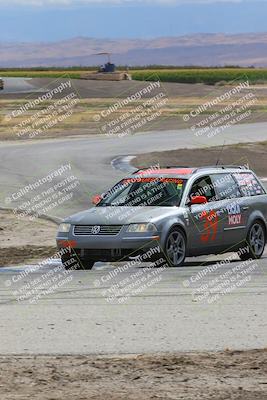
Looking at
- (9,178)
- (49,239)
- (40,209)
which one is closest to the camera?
(49,239)

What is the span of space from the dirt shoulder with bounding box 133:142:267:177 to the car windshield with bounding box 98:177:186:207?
1821 cm

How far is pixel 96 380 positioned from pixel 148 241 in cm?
837

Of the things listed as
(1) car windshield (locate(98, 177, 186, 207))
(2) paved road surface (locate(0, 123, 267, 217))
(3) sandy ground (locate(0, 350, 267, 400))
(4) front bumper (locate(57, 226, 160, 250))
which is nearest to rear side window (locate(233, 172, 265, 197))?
(1) car windshield (locate(98, 177, 186, 207))

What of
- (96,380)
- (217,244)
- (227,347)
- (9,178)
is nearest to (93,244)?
(217,244)

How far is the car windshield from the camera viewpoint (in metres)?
17.9

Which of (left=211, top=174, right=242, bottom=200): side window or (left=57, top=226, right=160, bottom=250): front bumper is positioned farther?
(left=211, top=174, right=242, bottom=200): side window

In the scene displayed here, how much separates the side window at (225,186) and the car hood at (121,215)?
116cm

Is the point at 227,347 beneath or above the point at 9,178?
above

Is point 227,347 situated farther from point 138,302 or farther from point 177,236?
point 177,236

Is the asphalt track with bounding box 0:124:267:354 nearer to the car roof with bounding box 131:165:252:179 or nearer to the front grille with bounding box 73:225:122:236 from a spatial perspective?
the front grille with bounding box 73:225:122:236

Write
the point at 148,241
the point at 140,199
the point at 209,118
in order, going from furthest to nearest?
1. the point at 209,118
2. the point at 140,199
3. the point at 148,241

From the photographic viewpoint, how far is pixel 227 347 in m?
9.97

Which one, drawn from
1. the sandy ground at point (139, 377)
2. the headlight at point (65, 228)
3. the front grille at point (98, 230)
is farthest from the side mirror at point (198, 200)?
the sandy ground at point (139, 377)

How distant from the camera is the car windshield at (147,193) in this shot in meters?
17.9
